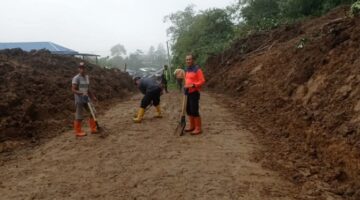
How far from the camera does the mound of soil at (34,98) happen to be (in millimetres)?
10297

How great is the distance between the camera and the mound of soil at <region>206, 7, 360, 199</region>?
629 centimetres

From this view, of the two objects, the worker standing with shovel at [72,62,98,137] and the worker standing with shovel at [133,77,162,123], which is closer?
the worker standing with shovel at [72,62,98,137]

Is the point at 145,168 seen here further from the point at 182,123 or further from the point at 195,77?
the point at 195,77

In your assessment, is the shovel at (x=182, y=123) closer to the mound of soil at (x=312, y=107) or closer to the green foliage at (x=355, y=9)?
the mound of soil at (x=312, y=107)

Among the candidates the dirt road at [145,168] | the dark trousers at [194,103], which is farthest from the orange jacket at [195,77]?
the dirt road at [145,168]

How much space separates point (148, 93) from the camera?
37.9 ft

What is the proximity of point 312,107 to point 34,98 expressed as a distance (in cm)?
746

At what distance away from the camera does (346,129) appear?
6625 millimetres

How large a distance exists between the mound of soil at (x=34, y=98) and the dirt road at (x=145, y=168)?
924 millimetres

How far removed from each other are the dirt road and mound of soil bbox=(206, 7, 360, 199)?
0.49 m

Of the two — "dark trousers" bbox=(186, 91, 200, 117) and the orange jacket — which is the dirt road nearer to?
"dark trousers" bbox=(186, 91, 200, 117)

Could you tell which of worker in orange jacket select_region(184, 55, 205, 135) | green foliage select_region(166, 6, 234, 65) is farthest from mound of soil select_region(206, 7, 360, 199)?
green foliage select_region(166, 6, 234, 65)

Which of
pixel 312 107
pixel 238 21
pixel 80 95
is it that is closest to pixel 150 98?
pixel 80 95

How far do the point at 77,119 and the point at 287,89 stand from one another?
203 inches
